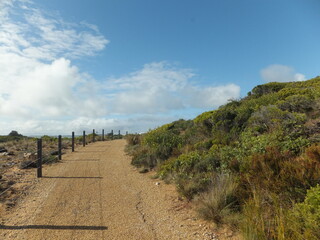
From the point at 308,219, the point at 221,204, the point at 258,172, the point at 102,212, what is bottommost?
the point at 102,212

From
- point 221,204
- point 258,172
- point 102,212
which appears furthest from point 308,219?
point 102,212

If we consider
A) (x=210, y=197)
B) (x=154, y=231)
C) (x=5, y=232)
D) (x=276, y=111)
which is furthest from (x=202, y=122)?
(x=5, y=232)

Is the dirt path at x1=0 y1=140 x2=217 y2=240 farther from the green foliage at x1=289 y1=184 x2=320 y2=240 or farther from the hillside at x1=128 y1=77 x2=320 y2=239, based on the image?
the green foliage at x1=289 y1=184 x2=320 y2=240

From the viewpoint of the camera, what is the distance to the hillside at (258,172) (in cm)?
361

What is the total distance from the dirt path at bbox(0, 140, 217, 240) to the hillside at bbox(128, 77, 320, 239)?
51 cm

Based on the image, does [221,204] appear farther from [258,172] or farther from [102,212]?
[102,212]

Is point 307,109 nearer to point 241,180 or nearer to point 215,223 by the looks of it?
point 241,180

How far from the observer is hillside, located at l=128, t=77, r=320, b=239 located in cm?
361

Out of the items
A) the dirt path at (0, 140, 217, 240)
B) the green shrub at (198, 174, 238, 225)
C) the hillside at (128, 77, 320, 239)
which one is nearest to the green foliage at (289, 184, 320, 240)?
the hillside at (128, 77, 320, 239)

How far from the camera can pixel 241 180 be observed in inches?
209

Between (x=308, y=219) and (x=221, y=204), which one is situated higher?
(x=308, y=219)

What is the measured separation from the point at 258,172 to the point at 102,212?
351cm

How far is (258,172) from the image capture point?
5141 millimetres

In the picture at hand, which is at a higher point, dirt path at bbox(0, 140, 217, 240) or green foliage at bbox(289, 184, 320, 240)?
green foliage at bbox(289, 184, 320, 240)
